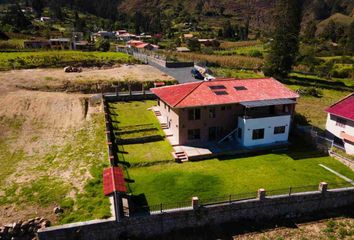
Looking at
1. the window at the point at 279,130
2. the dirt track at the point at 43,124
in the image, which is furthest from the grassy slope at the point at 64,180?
the window at the point at 279,130

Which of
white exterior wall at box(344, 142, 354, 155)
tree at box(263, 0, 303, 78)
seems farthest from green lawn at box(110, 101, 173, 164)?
tree at box(263, 0, 303, 78)

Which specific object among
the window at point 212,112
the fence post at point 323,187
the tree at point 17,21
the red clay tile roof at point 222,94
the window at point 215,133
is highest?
the tree at point 17,21

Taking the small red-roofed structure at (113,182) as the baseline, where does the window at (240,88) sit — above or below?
above

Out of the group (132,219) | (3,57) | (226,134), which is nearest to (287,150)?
(226,134)

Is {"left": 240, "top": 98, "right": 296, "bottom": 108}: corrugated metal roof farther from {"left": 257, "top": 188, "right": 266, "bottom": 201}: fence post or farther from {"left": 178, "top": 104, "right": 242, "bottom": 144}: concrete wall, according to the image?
{"left": 257, "top": 188, "right": 266, "bottom": 201}: fence post

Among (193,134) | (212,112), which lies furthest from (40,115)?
(212,112)

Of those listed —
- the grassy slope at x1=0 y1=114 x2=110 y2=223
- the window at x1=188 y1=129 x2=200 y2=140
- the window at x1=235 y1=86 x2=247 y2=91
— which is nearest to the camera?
the grassy slope at x1=0 y1=114 x2=110 y2=223

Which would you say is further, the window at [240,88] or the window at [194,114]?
the window at [240,88]

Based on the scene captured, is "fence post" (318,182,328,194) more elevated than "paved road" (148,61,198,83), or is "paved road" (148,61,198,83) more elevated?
"paved road" (148,61,198,83)

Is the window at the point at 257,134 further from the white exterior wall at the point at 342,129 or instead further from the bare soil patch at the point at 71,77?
the bare soil patch at the point at 71,77

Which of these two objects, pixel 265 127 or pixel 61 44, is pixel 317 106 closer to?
pixel 265 127
